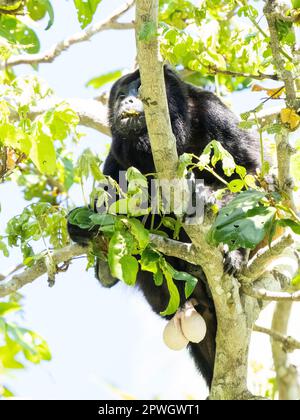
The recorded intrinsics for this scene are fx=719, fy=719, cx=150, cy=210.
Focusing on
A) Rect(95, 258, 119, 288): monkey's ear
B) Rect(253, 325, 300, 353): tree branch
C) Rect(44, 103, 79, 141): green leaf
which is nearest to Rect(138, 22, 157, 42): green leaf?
Rect(44, 103, 79, 141): green leaf

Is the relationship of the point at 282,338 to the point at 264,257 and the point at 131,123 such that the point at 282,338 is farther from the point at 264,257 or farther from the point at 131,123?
the point at 131,123

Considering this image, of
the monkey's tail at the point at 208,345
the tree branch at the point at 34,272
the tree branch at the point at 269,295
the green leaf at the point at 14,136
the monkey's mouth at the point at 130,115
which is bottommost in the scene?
the monkey's tail at the point at 208,345

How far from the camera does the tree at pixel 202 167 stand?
A: 2.75 m

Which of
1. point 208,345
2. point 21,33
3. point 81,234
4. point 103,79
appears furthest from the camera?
point 103,79

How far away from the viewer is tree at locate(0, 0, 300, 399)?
2.75m

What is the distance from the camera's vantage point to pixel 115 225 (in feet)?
9.34

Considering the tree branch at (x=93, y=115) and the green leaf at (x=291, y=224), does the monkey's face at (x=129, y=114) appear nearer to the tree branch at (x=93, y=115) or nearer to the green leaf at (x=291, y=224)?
the tree branch at (x=93, y=115)

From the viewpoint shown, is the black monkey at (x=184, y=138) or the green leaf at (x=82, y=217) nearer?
the green leaf at (x=82, y=217)

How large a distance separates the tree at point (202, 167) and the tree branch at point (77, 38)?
0.28m

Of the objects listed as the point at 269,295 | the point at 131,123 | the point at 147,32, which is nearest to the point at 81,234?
the point at 131,123

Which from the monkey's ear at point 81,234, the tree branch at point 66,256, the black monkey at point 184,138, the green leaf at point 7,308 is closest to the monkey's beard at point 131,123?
the black monkey at point 184,138

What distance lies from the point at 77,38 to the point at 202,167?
94.8 inches

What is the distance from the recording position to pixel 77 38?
4.96 meters
